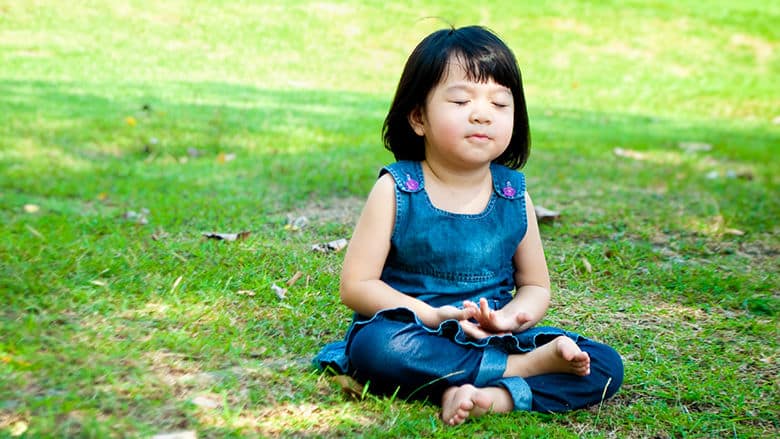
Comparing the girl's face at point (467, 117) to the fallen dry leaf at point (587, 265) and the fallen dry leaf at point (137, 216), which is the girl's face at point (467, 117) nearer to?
the fallen dry leaf at point (587, 265)

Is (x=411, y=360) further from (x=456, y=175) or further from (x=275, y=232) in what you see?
(x=275, y=232)

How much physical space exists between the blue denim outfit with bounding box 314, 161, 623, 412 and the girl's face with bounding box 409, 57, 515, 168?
0.17 m

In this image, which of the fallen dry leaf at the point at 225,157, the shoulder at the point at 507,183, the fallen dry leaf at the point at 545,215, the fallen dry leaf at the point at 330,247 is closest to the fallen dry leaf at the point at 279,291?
the fallen dry leaf at the point at 330,247

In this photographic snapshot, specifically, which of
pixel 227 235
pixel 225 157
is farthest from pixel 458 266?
pixel 225 157

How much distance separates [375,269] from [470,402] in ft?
1.77

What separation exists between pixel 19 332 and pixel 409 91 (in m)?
1.39

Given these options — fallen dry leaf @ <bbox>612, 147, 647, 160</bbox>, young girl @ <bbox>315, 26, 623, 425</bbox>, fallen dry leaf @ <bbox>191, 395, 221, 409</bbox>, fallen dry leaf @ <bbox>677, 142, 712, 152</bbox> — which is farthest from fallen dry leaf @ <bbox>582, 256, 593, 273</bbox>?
fallen dry leaf @ <bbox>677, 142, 712, 152</bbox>

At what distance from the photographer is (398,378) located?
2492mm

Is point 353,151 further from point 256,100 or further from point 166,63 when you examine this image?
point 166,63

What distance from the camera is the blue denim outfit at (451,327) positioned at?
2490mm

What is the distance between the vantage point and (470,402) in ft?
7.70

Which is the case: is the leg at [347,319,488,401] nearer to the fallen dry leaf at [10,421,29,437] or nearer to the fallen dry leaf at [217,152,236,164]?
the fallen dry leaf at [10,421,29,437]

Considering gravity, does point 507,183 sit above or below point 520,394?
above

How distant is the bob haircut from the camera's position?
8.84 ft
